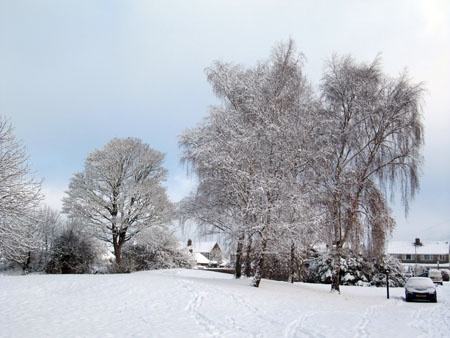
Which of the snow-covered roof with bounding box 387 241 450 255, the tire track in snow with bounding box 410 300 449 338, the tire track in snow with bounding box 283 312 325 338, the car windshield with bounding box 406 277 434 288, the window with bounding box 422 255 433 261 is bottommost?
the tire track in snow with bounding box 283 312 325 338

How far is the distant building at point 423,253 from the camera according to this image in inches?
3066

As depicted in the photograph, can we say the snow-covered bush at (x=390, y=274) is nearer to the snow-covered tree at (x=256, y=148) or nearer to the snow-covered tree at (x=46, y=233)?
the snow-covered tree at (x=256, y=148)

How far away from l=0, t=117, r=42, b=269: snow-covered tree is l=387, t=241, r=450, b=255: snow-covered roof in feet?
231

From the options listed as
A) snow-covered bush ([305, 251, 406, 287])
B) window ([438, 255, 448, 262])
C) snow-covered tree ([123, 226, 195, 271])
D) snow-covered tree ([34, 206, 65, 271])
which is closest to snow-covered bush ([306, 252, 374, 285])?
snow-covered bush ([305, 251, 406, 287])

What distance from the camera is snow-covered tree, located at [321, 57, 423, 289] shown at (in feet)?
70.4

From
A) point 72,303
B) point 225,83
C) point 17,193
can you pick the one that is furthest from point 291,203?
point 17,193

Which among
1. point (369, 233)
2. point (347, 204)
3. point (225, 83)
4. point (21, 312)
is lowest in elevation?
Answer: point (21, 312)

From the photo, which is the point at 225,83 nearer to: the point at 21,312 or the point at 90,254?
the point at 21,312

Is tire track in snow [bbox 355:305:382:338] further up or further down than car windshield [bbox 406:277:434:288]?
further down

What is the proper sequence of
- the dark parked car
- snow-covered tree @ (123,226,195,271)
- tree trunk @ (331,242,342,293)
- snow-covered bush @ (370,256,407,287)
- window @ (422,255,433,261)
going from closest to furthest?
the dark parked car, tree trunk @ (331,242,342,293), snow-covered bush @ (370,256,407,287), snow-covered tree @ (123,226,195,271), window @ (422,255,433,261)

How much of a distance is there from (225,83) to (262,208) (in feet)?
22.8

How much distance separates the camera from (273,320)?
1154 centimetres

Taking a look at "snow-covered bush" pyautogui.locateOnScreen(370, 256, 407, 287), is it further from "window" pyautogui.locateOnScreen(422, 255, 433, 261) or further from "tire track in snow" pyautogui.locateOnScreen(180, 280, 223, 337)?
"window" pyautogui.locateOnScreen(422, 255, 433, 261)

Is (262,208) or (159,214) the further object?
(159,214)
